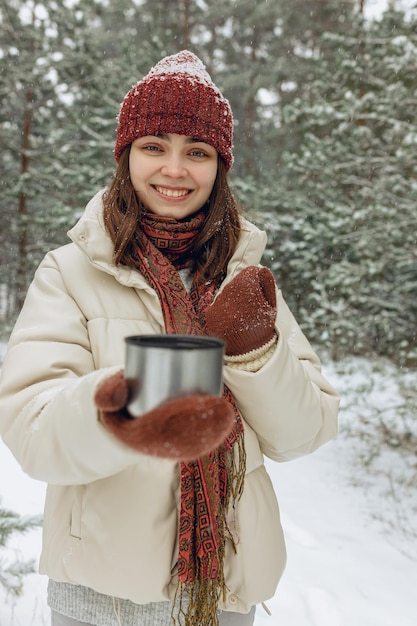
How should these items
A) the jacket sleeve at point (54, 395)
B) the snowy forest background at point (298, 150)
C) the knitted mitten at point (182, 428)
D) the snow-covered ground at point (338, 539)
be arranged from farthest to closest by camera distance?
the snowy forest background at point (298, 150), the snow-covered ground at point (338, 539), the jacket sleeve at point (54, 395), the knitted mitten at point (182, 428)

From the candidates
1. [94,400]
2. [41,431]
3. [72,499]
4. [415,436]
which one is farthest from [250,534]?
[415,436]

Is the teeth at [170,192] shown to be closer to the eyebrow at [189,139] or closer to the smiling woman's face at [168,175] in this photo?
the smiling woman's face at [168,175]

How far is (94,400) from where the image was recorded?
2.87 feet

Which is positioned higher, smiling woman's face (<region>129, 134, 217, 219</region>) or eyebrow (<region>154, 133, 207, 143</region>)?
eyebrow (<region>154, 133, 207, 143</region>)

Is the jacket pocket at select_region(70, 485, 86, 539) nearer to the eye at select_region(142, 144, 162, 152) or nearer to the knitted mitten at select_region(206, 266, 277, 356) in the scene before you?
the knitted mitten at select_region(206, 266, 277, 356)

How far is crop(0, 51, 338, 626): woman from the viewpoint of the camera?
4.08ft

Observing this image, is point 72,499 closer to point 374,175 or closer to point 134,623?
point 134,623

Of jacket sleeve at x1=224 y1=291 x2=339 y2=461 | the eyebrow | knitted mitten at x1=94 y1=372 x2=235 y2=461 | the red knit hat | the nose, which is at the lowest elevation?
jacket sleeve at x1=224 y1=291 x2=339 y2=461

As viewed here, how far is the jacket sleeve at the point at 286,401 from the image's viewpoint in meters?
1.28

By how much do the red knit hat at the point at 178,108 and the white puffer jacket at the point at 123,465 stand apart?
36 centimetres

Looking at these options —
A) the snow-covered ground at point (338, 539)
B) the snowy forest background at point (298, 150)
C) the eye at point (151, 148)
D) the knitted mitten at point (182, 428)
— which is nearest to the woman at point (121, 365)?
the eye at point (151, 148)

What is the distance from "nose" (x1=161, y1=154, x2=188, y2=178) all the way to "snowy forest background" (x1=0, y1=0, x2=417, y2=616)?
24.5 inches

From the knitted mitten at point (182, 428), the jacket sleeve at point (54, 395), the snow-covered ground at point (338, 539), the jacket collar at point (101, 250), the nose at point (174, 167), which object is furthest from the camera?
the snow-covered ground at point (338, 539)

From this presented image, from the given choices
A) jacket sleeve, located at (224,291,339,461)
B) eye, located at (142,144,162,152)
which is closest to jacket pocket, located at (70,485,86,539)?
jacket sleeve, located at (224,291,339,461)
